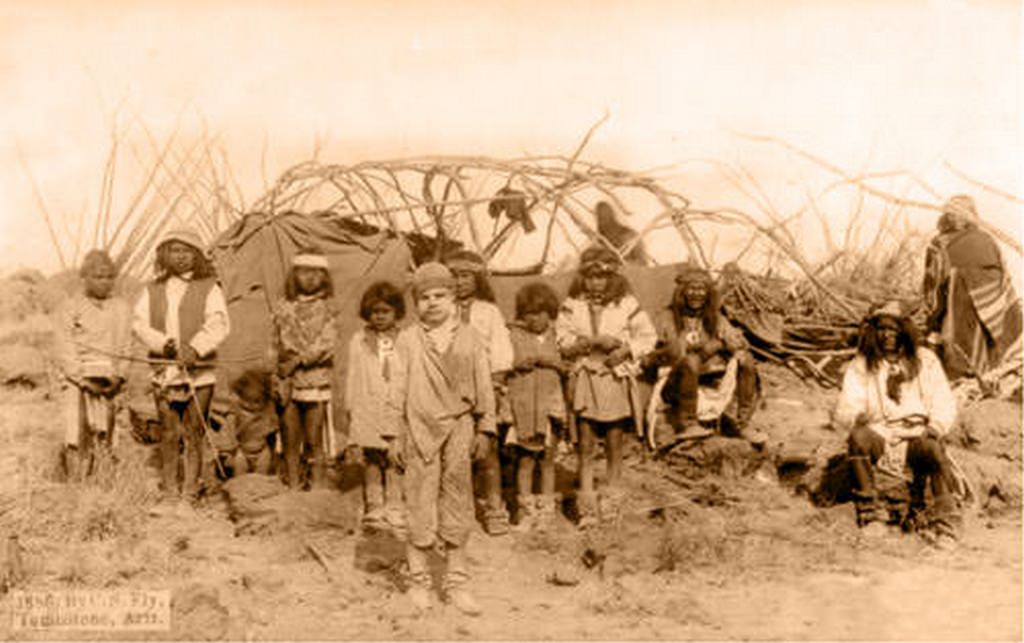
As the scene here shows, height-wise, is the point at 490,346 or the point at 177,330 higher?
the point at 177,330

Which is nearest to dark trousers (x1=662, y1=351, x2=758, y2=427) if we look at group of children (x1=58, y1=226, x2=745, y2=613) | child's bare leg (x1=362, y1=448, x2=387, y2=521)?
group of children (x1=58, y1=226, x2=745, y2=613)

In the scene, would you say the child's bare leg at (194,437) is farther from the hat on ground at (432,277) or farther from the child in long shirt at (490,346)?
the hat on ground at (432,277)

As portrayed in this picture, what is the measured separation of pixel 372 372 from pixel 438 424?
0.90 m

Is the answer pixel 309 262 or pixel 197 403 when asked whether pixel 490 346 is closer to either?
pixel 309 262

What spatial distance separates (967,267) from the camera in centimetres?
899

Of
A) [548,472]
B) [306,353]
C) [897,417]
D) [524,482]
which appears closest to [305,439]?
[306,353]

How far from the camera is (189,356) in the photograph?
7102mm

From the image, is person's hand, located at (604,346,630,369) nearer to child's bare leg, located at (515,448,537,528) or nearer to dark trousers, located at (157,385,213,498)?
child's bare leg, located at (515,448,537,528)

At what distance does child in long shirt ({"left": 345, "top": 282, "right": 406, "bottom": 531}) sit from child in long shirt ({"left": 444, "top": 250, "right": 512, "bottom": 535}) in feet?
1.16

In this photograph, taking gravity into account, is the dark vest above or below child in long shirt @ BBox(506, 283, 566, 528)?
above

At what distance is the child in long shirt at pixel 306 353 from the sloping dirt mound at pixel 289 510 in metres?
0.31

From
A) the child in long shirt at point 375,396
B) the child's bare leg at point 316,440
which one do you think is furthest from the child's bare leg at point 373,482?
the child's bare leg at point 316,440

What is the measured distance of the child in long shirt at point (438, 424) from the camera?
575cm

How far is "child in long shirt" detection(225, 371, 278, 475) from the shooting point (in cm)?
754
